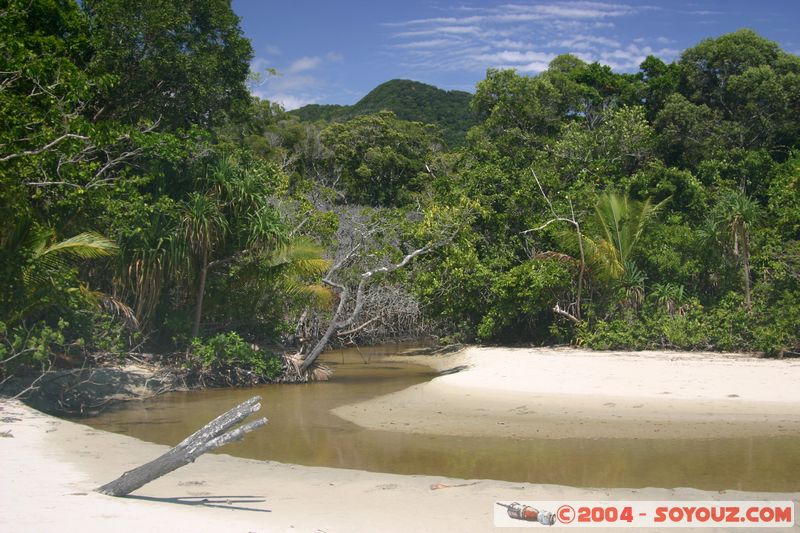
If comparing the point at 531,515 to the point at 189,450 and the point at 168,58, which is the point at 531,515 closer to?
the point at 189,450

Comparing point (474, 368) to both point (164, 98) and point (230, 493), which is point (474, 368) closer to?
point (164, 98)

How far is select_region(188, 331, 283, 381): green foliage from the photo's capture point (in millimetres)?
15297

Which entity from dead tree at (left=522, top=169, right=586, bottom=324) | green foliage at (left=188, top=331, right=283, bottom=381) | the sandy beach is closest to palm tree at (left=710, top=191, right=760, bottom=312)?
dead tree at (left=522, top=169, right=586, bottom=324)

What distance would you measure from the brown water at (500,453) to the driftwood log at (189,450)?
9.72 ft

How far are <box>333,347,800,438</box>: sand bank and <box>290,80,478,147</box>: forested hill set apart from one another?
3792 cm

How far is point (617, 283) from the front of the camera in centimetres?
1852

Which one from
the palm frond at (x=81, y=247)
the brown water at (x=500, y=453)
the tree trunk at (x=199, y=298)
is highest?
the palm frond at (x=81, y=247)

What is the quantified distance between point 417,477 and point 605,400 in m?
5.32

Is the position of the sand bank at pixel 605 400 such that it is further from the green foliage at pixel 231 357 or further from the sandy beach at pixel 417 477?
the green foliage at pixel 231 357

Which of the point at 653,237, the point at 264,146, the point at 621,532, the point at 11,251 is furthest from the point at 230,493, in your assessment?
the point at 264,146

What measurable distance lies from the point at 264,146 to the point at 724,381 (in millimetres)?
25624

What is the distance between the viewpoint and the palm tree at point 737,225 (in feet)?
57.4

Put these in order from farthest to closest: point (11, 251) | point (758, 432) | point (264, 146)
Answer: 1. point (264, 146)
2. point (11, 251)
3. point (758, 432)

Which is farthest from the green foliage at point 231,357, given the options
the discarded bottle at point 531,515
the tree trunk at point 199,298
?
the discarded bottle at point 531,515
